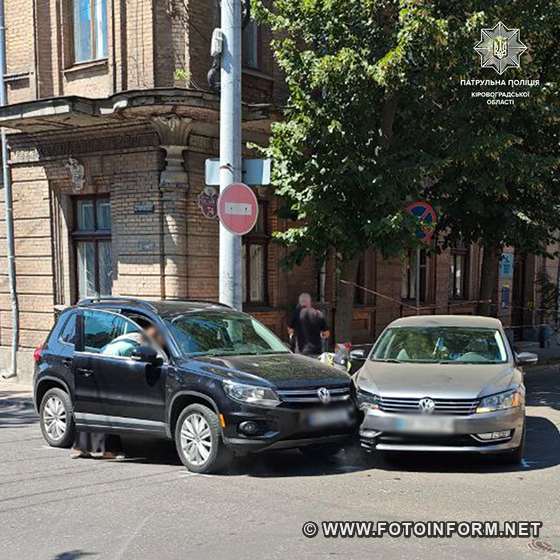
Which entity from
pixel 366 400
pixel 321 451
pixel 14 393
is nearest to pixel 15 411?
pixel 14 393

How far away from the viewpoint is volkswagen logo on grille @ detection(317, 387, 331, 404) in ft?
20.3

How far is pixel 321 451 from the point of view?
6.77 metres

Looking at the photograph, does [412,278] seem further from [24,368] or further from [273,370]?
[273,370]

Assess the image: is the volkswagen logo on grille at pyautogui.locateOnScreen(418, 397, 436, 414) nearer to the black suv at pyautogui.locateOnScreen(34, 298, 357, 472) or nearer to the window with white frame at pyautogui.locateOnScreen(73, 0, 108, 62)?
the black suv at pyautogui.locateOnScreen(34, 298, 357, 472)

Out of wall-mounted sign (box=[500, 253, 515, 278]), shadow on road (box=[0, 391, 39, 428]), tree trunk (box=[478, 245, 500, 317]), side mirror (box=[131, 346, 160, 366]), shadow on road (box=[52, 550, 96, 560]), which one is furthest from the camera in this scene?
wall-mounted sign (box=[500, 253, 515, 278])

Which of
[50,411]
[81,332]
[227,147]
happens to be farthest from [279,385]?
[227,147]

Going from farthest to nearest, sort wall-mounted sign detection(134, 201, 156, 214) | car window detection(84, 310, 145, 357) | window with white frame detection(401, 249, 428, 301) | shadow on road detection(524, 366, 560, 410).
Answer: window with white frame detection(401, 249, 428, 301), wall-mounted sign detection(134, 201, 156, 214), shadow on road detection(524, 366, 560, 410), car window detection(84, 310, 145, 357)

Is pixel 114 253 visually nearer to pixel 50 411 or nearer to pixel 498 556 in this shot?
pixel 50 411
